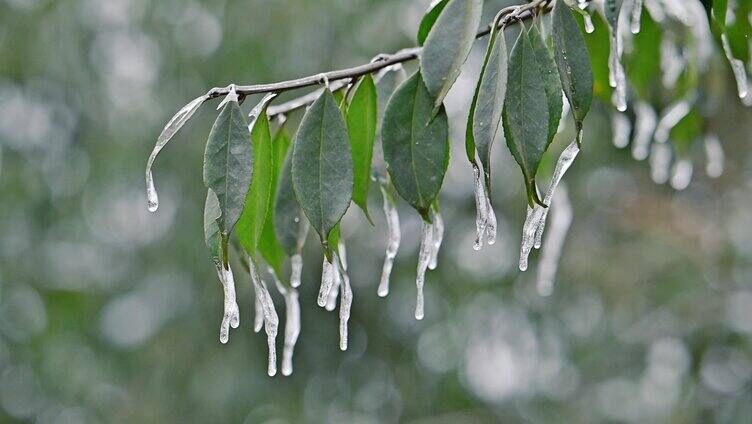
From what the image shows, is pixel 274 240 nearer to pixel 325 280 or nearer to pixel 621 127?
pixel 325 280

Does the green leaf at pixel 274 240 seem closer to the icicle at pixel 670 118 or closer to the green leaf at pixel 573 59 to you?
the green leaf at pixel 573 59

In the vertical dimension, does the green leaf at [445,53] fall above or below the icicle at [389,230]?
above

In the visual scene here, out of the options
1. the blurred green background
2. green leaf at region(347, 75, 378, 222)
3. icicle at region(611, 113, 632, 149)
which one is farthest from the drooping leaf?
the blurred green background

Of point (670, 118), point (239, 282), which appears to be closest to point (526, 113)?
point (670, 118)

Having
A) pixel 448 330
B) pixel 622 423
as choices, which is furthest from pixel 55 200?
pixel 622 423

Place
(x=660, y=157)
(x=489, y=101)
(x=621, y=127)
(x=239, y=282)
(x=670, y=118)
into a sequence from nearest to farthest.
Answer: (x=489, y=101), (x=670, y=118), (x=621, y=127), (x=660, y=157), (x=239, y=282)

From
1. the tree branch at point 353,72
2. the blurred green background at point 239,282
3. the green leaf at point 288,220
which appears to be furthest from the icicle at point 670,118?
the blurred green background at point 239,282
